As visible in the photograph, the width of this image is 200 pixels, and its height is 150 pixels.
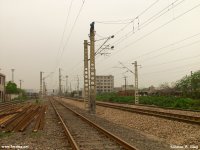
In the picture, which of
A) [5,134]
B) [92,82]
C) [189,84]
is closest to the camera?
[5,134]

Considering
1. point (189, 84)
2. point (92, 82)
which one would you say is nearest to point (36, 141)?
point (92, 82)

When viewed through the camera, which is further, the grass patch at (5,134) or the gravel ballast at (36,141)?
the grass patch at (5,134)

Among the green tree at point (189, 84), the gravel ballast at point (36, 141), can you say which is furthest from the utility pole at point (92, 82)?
the green tree at point (189, 84)

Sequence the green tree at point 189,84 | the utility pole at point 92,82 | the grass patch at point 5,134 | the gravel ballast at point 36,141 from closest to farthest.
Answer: the gravel ballast at point 36,141, the grass patch at point 5,134, the utility pole at point 92,82, the green tree at point 189,84

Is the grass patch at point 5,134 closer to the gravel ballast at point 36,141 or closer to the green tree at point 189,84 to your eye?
the gravel ballast at point 36,141

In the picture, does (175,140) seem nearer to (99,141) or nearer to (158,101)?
(99,141)

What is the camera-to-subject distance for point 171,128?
66.3 feet

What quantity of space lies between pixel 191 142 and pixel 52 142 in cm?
577

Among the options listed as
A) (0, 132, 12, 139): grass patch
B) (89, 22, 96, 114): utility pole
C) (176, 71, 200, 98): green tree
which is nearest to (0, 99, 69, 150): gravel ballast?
(0, 132, 12, 139): grass patch

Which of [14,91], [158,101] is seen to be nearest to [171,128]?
[158,101]

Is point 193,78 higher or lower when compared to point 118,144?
higher

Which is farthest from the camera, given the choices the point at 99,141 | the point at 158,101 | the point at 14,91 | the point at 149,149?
the point at 14,91

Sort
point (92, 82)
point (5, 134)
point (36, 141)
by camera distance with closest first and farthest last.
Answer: point (36, 141), point (5, 134), point (92, 82)

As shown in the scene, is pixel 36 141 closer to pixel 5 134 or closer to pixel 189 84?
pixel 5 134
